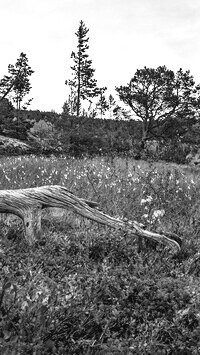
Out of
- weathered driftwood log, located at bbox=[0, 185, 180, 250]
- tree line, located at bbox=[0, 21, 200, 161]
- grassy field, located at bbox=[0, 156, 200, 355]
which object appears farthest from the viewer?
tree line, located at bbox=[0, 21, 200, 161]

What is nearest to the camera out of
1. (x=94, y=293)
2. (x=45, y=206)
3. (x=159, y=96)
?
(x=94, y=293)

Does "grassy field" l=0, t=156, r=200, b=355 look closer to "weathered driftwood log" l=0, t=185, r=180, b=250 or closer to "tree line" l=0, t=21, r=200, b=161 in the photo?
"weathered driftwood log" l=0, t=185, r=180, b=250

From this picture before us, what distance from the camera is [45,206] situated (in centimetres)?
489

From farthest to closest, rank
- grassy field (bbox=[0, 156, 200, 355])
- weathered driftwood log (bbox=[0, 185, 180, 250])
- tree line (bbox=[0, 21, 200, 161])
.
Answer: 1. tree line (bbox=[0, 21, 200, 161])
2. weathered driftwood log (bbox=[0, 185, 180, 250])
3. grassy field (bbox=[0, 156, 200, 355])

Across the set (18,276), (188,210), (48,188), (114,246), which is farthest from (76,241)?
(188,210)

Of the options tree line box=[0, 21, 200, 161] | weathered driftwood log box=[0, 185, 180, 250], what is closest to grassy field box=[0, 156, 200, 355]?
weathered driftwood log box=[0, 185, 180, 250]

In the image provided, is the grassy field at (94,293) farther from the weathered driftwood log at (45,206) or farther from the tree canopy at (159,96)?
the tree canopy at (159,96)

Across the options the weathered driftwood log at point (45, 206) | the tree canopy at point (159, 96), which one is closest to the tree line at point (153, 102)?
the tree canopy at point (159, 96)

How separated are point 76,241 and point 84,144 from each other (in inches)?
636

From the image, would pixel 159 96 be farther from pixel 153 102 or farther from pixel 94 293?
pixel 94 293

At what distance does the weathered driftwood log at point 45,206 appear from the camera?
466 cm

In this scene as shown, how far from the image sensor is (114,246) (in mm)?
4629

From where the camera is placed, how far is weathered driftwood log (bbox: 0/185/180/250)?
4.66 meters

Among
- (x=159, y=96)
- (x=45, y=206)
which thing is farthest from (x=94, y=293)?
(x=159, y=96)
